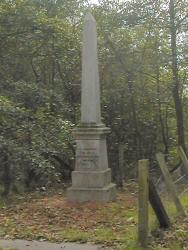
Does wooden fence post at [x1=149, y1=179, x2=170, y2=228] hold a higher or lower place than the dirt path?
higher

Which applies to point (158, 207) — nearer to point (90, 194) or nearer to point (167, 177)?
point (167, 177)

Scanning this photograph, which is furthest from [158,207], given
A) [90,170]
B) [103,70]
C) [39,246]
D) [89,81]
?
[103,70]

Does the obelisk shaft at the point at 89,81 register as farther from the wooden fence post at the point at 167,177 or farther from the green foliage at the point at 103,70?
the wooden fence post at the point at 167,177

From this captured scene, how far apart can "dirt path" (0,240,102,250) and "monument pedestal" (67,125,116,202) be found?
11.3 feet

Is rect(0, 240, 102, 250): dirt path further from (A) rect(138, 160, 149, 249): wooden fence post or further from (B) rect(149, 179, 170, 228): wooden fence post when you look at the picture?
(B) rect(149, 179, 170, 228): wooden fence post

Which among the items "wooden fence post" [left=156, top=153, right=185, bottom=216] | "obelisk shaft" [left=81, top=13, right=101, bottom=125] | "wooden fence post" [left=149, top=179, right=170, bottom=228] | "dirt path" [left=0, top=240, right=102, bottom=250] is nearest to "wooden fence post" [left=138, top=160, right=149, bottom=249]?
"wooden fence post" [left=149, top=179, right=170, bottom=228]

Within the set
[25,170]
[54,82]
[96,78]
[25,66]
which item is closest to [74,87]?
[54,82]

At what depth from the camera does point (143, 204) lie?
6.52 meters

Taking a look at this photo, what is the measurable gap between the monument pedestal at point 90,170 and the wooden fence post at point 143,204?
13.4 ft

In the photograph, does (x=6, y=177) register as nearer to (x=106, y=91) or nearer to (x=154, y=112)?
(x=106, y=91)

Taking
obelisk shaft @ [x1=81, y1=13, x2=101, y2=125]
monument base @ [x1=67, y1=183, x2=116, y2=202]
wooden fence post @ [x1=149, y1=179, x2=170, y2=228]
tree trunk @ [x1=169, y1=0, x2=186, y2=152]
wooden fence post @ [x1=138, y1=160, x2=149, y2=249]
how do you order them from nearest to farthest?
wooden fence post @ [x1=138, y1=160, x2=149, y2=249], wooden fence post @ [x1=149, y1=179, x2=170, y2=228], monument base @ [x1=67, y1=183, x2=116, y2=202], obelisk shaft @ [x1=81, y1=13, x2=101, y2=125], tree trunk @ [x1=169, y1=0, x2=186, y2=152]

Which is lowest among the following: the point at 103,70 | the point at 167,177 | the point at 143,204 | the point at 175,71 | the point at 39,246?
the point at 39,246

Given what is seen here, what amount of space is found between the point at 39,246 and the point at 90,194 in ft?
12.2

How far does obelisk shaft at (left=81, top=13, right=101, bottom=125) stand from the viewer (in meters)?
11.1
